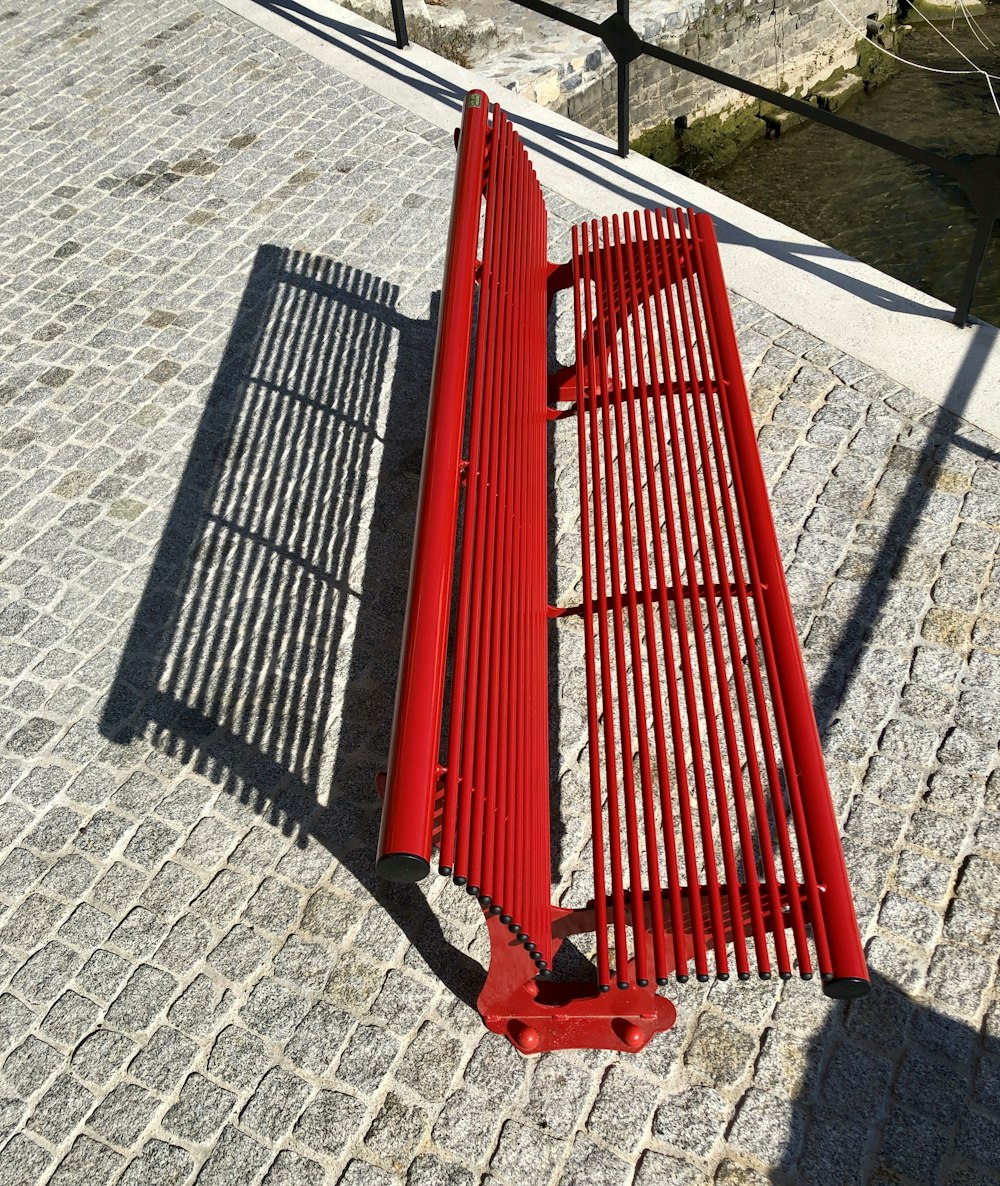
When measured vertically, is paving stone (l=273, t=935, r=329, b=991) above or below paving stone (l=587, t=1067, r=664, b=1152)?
below

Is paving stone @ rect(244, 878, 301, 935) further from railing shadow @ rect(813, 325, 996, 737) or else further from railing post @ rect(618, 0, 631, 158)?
railing post @ rect(618, 0, 631, 158)

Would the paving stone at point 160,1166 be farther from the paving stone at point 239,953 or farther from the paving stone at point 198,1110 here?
the paving stone at point 239,953

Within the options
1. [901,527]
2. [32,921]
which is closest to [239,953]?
[32,921]

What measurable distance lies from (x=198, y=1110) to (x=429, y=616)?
1643mm

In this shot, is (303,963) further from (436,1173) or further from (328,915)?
(436,1173)

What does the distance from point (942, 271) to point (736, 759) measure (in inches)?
343

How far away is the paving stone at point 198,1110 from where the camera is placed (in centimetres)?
326

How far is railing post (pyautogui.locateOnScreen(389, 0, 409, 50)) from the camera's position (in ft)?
26.7

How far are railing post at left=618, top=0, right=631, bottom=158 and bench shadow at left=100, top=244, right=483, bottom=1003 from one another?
1.87 metres

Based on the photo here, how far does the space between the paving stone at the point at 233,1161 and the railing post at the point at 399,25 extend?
24.2 ft

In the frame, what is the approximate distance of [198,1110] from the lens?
10.8ft

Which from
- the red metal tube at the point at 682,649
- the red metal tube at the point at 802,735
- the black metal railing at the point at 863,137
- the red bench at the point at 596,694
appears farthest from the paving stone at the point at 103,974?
the black metal railing at the point at 863,137

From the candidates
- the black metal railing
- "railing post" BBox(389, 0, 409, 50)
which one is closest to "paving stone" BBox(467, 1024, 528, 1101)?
the black metal railing

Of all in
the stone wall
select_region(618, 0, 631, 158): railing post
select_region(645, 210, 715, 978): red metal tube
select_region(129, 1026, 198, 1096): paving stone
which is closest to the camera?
select_region(645, 210, 715, 978): red metal tube
